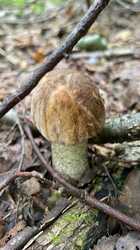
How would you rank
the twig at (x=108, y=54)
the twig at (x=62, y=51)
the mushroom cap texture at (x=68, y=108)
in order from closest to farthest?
the twig at (x=62, y=51)
the mushroom cap texture at (x=68, y=108)
the twig at (x=108, y=54)

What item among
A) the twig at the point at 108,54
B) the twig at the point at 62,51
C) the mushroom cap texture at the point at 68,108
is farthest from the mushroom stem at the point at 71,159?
the twig at the point at 108,54

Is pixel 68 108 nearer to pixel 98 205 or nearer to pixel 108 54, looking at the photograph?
pixel 98 205

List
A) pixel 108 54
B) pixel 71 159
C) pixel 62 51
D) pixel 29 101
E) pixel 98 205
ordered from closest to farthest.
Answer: pixel 62 51 < pixel 98 205 < pixel 71 159 < pixel 29 101 < pixel 108 54

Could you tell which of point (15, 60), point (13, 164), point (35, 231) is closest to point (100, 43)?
point (15, 60)

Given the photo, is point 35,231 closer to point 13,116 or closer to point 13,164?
point 13,164

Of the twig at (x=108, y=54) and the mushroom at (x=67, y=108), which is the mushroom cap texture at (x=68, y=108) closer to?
the mushroom at (x=67, y=108)

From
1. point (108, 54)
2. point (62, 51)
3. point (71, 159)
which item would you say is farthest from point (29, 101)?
point (62, 51)
